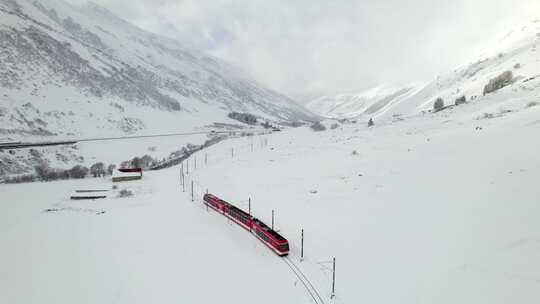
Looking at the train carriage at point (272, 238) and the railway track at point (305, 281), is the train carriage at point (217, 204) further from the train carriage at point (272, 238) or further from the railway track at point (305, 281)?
the railway track at point (305, 281)

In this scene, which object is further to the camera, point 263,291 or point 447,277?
point 263,291

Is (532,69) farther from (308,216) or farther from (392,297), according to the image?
(392,297)

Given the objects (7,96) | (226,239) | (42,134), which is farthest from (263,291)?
(7,96)

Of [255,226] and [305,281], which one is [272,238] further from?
[305,281]

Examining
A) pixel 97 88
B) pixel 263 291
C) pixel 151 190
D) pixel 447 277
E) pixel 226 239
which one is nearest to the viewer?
pixel 447 277

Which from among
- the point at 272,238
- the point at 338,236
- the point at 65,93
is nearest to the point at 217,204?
the point at 272,238

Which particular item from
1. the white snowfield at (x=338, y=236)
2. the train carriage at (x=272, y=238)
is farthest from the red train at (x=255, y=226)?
the white snowfield at (x=338, y=236)
